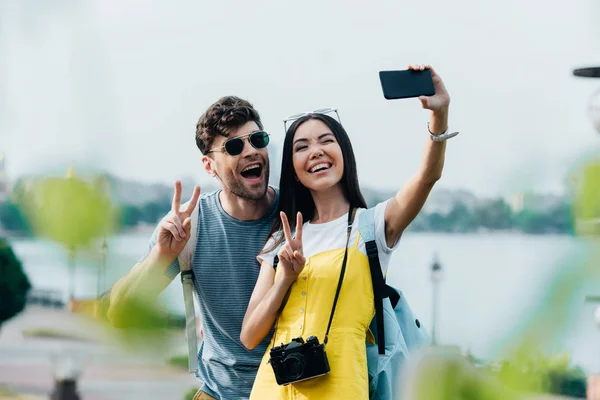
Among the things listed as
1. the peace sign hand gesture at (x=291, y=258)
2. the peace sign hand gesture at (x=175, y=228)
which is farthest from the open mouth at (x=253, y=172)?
the peace sign hand gesture at (x=291, y=258)

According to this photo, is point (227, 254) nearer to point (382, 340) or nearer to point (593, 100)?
point (382, 340)

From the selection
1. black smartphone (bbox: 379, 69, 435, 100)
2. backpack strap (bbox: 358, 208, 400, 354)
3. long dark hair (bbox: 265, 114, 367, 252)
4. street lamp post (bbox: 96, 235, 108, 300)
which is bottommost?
street lamp post (bbox: 96, 235, 108, 300)

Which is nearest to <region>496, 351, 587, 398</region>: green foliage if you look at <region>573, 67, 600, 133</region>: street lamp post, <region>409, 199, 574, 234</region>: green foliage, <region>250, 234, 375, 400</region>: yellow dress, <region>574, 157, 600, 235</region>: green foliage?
<region>409, 199, 574, 234</region>: green foliage

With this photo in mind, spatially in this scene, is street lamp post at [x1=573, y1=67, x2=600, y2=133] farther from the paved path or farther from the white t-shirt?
the paved path

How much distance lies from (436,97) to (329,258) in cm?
37

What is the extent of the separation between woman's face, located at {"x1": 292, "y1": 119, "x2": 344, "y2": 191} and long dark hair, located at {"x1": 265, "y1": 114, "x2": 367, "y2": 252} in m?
0.02

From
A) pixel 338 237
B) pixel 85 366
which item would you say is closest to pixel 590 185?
pixel 338 237

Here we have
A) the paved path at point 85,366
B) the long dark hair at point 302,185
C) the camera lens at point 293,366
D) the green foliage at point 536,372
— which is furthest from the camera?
the paved path at point 85,366

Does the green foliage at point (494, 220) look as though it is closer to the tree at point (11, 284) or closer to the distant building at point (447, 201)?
the distant building at point (447, 201)

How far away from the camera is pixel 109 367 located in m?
21.3

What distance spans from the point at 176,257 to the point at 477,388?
6562 millimetres

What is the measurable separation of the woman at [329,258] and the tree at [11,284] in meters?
17.1

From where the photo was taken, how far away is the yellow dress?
1.73 metres

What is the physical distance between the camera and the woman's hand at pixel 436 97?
1.75 m
